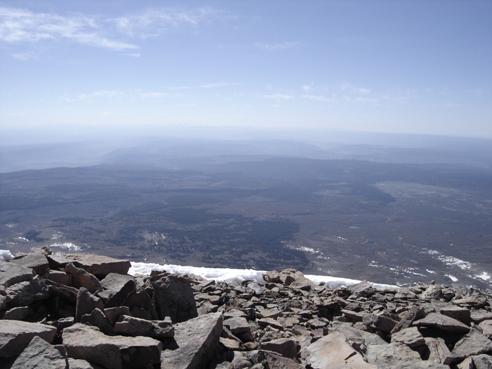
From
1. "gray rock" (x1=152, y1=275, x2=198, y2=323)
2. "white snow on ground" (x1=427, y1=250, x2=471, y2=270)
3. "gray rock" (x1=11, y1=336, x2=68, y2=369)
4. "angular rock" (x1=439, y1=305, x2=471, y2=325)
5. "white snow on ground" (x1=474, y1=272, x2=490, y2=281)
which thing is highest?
"gray rock" (x1=11, y1=336, x2=68, y2=369)

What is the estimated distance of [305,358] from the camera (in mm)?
6617

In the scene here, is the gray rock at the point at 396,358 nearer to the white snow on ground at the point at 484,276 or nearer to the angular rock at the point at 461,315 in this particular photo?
the angular rock at the point at 461,315

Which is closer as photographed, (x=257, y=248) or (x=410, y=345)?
(x=410, y=345)

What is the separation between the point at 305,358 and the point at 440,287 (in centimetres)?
928

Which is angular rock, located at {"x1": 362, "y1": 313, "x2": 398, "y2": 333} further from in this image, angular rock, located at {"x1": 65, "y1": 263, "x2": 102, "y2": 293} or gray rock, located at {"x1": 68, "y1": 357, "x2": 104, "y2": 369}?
gray rock, located at {"x1": 68, "y1": 357, "x2": 104, "y2": 369}

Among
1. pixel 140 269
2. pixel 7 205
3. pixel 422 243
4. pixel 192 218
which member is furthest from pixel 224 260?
pixel 7 205

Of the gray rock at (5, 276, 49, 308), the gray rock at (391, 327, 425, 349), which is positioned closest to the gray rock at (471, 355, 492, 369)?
the gray rock at (391, 327, 425, 349)

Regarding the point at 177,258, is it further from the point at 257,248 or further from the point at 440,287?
the point at 440,287

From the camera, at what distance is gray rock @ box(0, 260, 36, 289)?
6.08m

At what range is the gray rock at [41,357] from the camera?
3.89m

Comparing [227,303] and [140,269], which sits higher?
[227,303]

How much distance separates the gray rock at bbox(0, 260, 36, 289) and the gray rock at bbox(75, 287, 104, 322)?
1.15 metres

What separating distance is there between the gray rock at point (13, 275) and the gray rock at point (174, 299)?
220 cm

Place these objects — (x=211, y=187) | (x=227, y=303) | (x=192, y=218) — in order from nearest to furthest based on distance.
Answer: (x=227, y=303) < (x=192, y=218) < (x=211, y=187)
